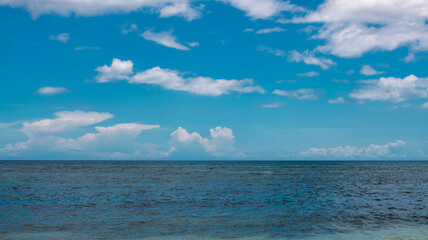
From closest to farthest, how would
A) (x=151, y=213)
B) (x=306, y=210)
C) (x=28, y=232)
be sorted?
(x=28, y=232) → (x=151, y=213) → (x=306, y=210)

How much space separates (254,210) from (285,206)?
353cm

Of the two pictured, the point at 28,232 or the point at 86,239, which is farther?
the point at 28,232

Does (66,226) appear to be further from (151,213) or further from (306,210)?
(306,210)

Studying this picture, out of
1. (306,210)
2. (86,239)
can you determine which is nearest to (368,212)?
(306,210)

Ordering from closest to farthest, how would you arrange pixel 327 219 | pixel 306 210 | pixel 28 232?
1. pixel 28 232
2. pixel 327 219
3. pixel 306 210

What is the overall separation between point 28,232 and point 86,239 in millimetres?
3978

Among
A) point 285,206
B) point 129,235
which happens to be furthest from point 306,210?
point 129,235

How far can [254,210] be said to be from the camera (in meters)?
26.6

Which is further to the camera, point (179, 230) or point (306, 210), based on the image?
point (306, 210)

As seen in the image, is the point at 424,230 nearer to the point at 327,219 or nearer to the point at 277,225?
the point at 327,219

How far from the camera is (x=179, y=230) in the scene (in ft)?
64.5

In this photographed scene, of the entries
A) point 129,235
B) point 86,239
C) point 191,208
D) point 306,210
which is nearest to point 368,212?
point 306,210

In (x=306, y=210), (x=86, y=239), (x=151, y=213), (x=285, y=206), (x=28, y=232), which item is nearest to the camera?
(x=86, y=239)

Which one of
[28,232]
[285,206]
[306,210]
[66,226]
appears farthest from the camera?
[285,206]
